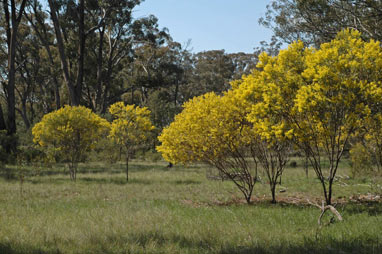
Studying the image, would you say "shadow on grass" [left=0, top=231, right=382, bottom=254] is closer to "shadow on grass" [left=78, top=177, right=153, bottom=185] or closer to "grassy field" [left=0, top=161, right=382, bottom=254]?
"grassy field" [left=0, top=161, right=382, bottom=254]

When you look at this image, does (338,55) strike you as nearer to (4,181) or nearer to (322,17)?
(4,181)

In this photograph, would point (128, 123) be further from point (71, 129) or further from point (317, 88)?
point (317, 88)

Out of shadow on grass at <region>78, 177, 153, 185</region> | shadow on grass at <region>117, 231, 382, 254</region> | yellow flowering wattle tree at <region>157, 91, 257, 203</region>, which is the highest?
yellow flowering wattle tree at <region>157, 91, 257, 203</region>

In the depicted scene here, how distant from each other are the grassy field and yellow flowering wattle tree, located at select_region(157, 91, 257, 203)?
4.10 feet

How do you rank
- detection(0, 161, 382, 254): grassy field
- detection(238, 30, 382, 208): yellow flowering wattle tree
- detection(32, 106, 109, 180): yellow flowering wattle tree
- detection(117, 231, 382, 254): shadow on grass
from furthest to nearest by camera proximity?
detection(32, 106, 109, 180): yellow flowering wattle tree → detection(238, 30, 382, 208): yellow flowering wattle tree → detection(0, 161, 382, 254): grassy field → detection(117, 231, 382, 254): shadow on grass

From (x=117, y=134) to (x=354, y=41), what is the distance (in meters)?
9.94

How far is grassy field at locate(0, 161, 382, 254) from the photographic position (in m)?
4.68

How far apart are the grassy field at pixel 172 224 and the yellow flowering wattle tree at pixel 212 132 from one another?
4.10 ft

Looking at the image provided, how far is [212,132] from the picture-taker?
8227 millimetres

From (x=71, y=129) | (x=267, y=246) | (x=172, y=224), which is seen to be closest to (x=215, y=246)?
(x=267, y=246)

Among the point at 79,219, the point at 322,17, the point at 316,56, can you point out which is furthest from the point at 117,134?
the point at 322,17

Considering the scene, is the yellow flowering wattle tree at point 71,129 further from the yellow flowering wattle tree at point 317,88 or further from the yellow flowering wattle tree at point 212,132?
the yellow flowering wattle tree at point 317,88

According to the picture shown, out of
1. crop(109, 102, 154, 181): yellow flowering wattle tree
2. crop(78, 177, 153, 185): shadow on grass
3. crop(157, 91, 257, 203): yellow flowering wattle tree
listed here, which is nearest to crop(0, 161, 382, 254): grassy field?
crop(157, 91, 257, 203): yellow flowering wattle tree

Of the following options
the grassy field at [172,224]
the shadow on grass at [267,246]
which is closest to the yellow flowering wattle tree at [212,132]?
the grassy field at [172,224]
